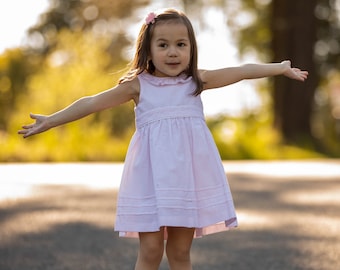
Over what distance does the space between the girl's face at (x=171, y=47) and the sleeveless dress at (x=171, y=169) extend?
64mm

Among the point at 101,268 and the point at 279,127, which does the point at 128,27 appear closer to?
the point at 279,127

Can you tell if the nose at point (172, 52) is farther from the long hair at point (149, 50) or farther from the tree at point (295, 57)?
the tree at point (295, 57)

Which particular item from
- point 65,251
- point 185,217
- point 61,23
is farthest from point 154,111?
point 61,23

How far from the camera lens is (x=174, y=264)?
394cm

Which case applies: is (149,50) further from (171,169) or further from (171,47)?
(171,169)

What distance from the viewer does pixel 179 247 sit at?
391 cm

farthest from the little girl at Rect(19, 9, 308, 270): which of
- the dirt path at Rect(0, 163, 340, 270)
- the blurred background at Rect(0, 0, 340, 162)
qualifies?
the blurred background at Rect(0, 0, 340, 162)


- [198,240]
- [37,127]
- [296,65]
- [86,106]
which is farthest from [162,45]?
[296,65]

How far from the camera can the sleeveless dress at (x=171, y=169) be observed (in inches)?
148

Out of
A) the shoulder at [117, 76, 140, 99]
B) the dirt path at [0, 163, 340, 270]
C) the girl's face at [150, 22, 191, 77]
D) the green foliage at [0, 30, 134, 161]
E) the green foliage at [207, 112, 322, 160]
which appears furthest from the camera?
the green foliage at [207, 112, 322, 160]

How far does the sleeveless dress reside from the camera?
148 inches

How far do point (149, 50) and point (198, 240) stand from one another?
7.96 feet

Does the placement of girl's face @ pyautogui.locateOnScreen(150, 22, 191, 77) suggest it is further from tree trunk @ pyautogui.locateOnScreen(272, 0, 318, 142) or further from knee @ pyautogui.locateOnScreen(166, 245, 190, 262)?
tree trunk @ pyautogui.locateOnScreen(272, 0, 318, 142)

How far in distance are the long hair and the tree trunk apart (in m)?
14.4
